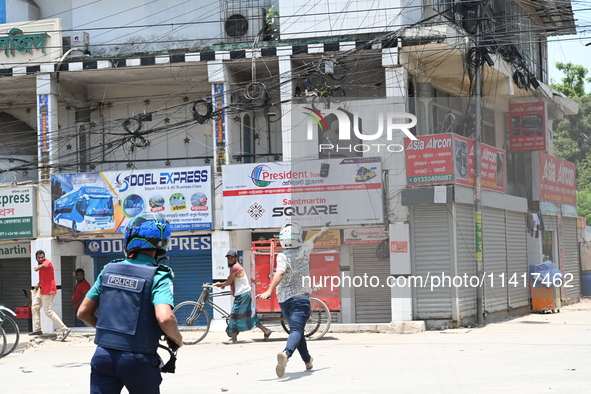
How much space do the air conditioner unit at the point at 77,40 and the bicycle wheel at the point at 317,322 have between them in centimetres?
944

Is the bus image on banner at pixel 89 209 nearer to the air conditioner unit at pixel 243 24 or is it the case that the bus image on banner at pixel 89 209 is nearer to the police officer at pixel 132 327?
the air conditioner unit at pixel 243 24

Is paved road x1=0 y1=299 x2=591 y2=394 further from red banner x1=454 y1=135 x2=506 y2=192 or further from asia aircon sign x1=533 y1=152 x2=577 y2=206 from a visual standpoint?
asia aircon sign x1=533 y1=152 x2=577 y2=206

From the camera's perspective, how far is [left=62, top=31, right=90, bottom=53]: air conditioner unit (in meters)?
19.4

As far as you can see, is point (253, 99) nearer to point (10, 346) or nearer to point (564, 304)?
point (10, 346)

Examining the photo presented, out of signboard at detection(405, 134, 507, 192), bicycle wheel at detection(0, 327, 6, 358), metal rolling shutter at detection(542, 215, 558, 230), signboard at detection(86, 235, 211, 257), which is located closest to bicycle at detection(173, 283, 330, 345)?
bicycle wheel at detection(0, 327, 6, 358)

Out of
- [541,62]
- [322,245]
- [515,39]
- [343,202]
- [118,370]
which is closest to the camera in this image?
[118,370]

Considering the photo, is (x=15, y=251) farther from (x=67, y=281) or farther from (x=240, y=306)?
(x=240, y=306)

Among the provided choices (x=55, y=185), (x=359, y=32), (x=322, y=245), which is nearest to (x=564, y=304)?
(x=322, y=245)

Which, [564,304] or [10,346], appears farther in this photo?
[564,304]

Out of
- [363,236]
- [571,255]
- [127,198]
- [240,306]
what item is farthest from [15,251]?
[571,255]

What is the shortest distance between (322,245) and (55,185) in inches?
258

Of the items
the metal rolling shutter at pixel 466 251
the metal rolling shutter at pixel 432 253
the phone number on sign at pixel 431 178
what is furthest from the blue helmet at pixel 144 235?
the metal rolling shutter at pixel 466 251

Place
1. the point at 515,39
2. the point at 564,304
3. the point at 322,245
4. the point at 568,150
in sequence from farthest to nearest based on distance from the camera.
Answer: the point at 568,150, the point at 564,304, the point at 515,39, the point at 322,245

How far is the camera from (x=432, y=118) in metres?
18.2
